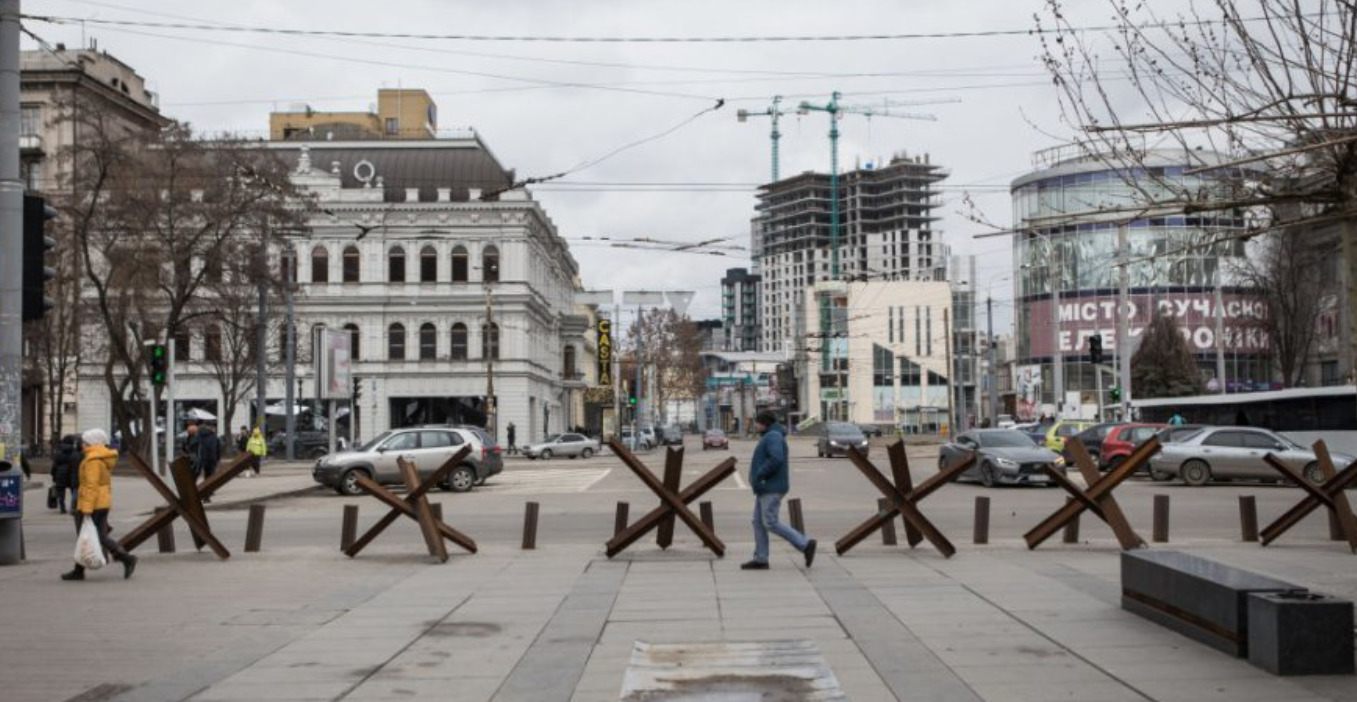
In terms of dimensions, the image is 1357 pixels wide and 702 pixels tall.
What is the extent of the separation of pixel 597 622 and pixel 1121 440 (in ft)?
93.9

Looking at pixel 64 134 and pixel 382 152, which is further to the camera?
pixel 382 152

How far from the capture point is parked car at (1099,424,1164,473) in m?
35.8

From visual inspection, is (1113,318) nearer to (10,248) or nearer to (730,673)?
(10,248)

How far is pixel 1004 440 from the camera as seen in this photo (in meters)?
33.7

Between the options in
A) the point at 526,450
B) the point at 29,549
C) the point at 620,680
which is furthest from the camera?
the point at 526,450

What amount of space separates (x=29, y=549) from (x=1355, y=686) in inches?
678

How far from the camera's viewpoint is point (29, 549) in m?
18.6

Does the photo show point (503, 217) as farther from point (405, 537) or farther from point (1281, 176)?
point (1281, 176)

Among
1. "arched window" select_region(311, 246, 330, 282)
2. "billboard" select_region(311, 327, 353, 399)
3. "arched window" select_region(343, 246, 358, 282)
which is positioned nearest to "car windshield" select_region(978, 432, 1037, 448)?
"billboard" select_region(311, 327, 353, 399)

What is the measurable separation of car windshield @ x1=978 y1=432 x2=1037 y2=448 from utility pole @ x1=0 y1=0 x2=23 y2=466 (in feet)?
78.1

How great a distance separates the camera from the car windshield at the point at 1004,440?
33.4 m

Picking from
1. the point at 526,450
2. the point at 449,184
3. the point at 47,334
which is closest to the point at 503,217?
the point at 449,184

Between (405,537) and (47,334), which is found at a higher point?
(47,334)

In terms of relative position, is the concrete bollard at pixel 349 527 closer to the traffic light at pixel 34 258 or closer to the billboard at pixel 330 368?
the traffic light at pixel 34 258
